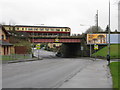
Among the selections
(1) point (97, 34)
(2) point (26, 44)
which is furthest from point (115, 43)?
(2) point (26, 44)

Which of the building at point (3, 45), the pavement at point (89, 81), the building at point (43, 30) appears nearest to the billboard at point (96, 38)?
the building at point (43, 30)

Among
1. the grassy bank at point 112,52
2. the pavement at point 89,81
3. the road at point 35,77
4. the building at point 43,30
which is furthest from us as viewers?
the building at point 43,30

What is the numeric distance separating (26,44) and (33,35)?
3241mm

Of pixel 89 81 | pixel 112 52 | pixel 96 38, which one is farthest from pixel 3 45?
pixel 89 81

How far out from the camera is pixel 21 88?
383 inches

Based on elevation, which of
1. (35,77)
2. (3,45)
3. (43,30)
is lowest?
(35,77)

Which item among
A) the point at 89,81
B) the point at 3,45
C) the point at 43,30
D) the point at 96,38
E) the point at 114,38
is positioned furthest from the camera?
the point at 114,38

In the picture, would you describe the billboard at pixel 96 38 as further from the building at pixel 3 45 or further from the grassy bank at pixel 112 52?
the building at pixel 3 45

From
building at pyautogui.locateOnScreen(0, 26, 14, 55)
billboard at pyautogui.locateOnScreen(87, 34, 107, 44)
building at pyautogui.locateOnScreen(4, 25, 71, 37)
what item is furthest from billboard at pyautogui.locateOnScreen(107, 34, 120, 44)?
building at pyautogui.locateOnScreen(0, 26, 14, 55)

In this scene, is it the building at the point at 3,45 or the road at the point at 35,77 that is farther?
the building at the point at 3,45

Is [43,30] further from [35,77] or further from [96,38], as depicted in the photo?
[35,77]

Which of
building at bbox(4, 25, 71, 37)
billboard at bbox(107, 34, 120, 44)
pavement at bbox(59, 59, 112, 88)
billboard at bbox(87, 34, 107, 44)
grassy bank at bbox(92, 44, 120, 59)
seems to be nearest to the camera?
pavement at bbox(59, 59, 112, 88)

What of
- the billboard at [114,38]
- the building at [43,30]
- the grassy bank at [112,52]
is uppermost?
the building at [43,30]

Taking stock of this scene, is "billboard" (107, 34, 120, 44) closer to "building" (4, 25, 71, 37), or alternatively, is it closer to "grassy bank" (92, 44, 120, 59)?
"grassy bank" (92, 44, 120, 59)
